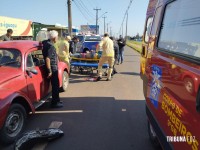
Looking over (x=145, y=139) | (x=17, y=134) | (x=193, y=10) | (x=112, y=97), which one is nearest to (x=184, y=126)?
(x=193, y=10)

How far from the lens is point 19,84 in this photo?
4.50 m

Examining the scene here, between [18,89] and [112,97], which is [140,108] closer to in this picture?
[112,97]

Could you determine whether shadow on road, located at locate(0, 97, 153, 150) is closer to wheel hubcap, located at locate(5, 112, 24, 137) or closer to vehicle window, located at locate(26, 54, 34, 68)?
wheel hubcap, located at locate(5, 112, 24, 137)

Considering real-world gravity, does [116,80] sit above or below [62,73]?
below

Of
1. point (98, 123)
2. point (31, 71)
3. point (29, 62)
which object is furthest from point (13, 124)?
point (98, 123)

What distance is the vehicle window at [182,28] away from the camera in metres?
2.01

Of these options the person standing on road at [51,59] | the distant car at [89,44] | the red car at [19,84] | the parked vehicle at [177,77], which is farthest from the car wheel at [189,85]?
the distant car at [89,44]

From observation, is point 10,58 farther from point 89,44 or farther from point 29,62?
point 89,44

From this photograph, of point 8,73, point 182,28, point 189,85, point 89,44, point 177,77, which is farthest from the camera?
point 89,44

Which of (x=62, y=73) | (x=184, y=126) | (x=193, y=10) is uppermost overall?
(x=193, y=10)

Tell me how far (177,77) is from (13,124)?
3163mm

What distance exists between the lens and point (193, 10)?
2.11 meters

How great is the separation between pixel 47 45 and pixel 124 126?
2.61m

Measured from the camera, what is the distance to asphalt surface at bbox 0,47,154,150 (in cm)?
395
